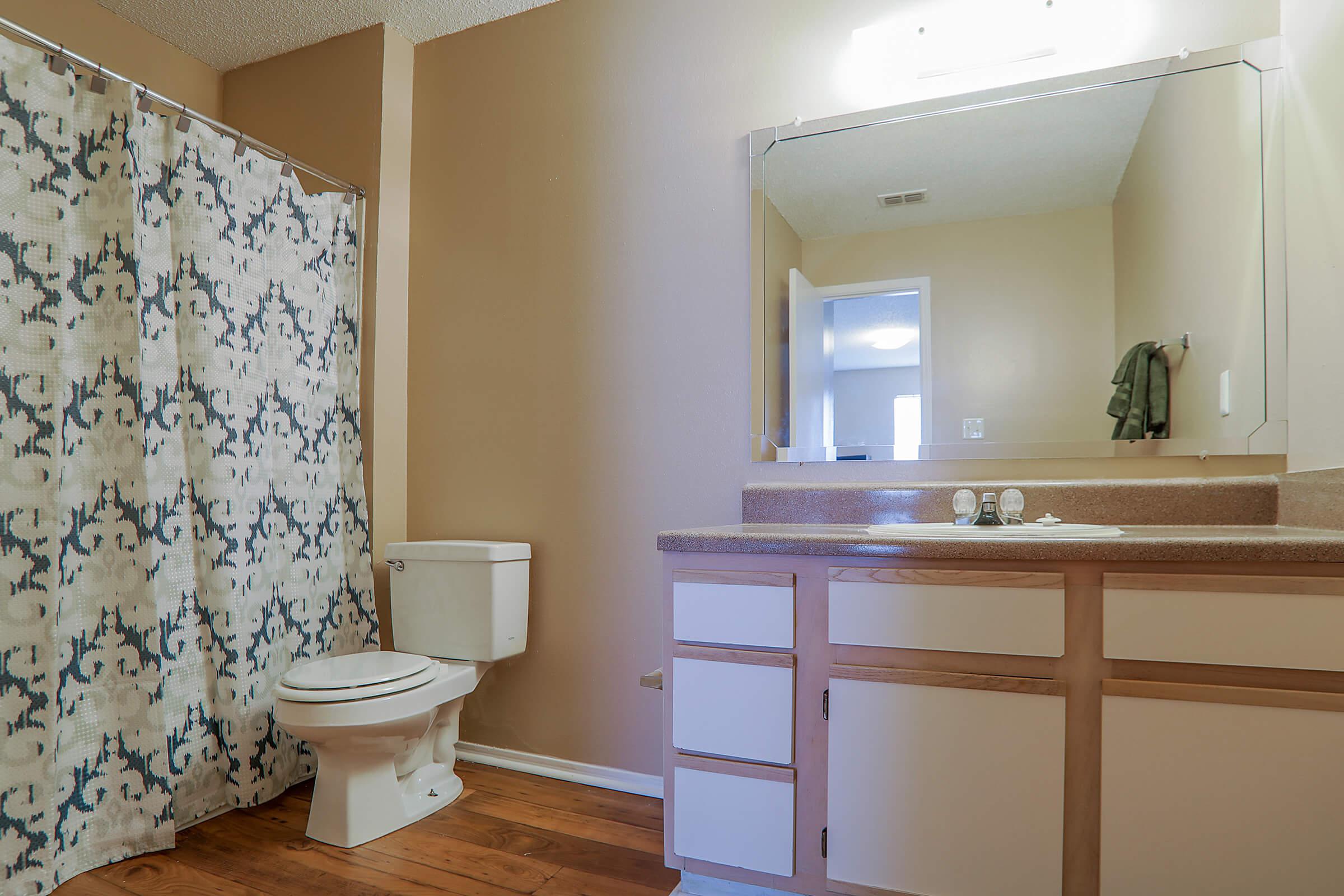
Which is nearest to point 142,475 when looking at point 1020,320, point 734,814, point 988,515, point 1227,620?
point 734,814

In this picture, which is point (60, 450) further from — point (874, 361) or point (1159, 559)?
point (1159, 559)

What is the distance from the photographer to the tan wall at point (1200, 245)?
172cm

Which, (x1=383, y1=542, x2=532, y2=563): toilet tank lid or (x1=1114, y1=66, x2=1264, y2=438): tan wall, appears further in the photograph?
(x1=383, y1=542, x2=532, y2=563): toilet tank lid

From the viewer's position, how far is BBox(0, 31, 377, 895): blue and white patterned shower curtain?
5.57ft

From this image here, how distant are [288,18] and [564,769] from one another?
2662 mm

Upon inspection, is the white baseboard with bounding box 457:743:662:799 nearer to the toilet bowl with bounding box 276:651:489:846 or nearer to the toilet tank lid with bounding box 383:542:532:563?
the toilet bowl with bounding box 276:651:489:846

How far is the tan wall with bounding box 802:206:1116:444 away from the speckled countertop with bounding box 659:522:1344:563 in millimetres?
344

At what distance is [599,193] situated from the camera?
2414mm

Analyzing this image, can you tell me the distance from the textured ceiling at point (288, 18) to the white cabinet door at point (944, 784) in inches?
93.0

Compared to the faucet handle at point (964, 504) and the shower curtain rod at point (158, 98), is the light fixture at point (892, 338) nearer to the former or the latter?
the faucet handle at point (964, 504)

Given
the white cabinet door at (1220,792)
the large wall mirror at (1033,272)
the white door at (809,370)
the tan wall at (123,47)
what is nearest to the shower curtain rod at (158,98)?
the tan wall at (123,47)

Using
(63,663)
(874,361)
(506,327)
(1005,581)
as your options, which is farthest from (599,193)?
(63,663)

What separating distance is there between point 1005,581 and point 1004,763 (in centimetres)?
33

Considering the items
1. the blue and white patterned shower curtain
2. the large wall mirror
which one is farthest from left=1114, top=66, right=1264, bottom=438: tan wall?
the blue and white patterned shower curtain
